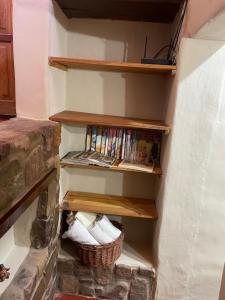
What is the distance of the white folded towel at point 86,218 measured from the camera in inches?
78.2

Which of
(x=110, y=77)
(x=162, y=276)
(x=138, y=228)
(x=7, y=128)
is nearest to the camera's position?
(x=7, y=128)

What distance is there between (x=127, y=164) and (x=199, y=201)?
1.84 ft

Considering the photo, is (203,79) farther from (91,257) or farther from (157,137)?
(91,257)

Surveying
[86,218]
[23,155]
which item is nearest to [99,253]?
[86,218]

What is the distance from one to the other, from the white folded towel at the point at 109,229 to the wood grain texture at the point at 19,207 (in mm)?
584

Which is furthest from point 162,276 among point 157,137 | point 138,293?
point 157,137

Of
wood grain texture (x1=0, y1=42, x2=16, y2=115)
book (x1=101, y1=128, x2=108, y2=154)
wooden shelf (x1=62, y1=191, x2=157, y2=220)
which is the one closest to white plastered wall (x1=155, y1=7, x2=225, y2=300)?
wooden shelf (x1=62, y1=191, x2=157, y2=220)

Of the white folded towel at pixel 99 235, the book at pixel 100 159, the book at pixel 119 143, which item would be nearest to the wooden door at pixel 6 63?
the book at pixel 100 159

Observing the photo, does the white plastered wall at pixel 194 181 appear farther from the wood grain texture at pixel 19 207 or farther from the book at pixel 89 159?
the wood grain texture at pixel 19 207

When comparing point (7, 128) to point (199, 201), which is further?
point (199, 201)

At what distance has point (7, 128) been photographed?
4.53 ft

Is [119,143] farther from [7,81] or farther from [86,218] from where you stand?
[7,81]

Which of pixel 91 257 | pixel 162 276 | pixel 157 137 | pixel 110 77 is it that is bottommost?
pixel 162 276

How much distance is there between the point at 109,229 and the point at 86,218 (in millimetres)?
201
